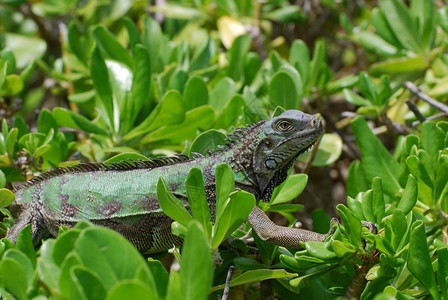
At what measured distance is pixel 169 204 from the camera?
1943 millimetres

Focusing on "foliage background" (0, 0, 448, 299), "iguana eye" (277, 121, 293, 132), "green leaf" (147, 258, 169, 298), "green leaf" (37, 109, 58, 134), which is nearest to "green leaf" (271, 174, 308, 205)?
"foliage background" (0, 0, 448, 299)

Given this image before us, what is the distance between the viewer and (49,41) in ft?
17.6

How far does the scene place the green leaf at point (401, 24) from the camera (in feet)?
12.4

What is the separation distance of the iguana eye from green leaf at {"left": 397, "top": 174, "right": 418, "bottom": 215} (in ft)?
2.65

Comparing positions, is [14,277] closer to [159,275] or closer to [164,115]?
[159,275]

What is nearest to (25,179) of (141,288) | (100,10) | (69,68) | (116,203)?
(116,203)

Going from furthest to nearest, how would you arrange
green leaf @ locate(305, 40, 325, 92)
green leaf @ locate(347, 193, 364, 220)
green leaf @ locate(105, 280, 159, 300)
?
green leaf @ locate(305, 40, 325, 92) < green leaf @ locate(347, 193, 364, 220) < green leaf @ locate(105, 280, 159, 300)

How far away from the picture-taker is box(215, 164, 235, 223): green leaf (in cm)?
193

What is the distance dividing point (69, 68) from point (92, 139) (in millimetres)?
1068

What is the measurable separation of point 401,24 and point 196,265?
2.95 metres

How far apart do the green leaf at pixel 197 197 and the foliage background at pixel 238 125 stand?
0.05 ft

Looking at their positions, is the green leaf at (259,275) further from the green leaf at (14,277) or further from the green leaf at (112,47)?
the green leaf at (112,47)

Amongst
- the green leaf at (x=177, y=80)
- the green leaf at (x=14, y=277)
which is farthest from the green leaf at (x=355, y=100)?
the green leaf at (x=14, y=277)

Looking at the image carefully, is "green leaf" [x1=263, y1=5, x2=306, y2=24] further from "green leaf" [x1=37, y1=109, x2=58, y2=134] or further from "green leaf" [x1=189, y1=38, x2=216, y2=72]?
"green leaf" [x1=37, y1=109, x2=58, y2=134]
